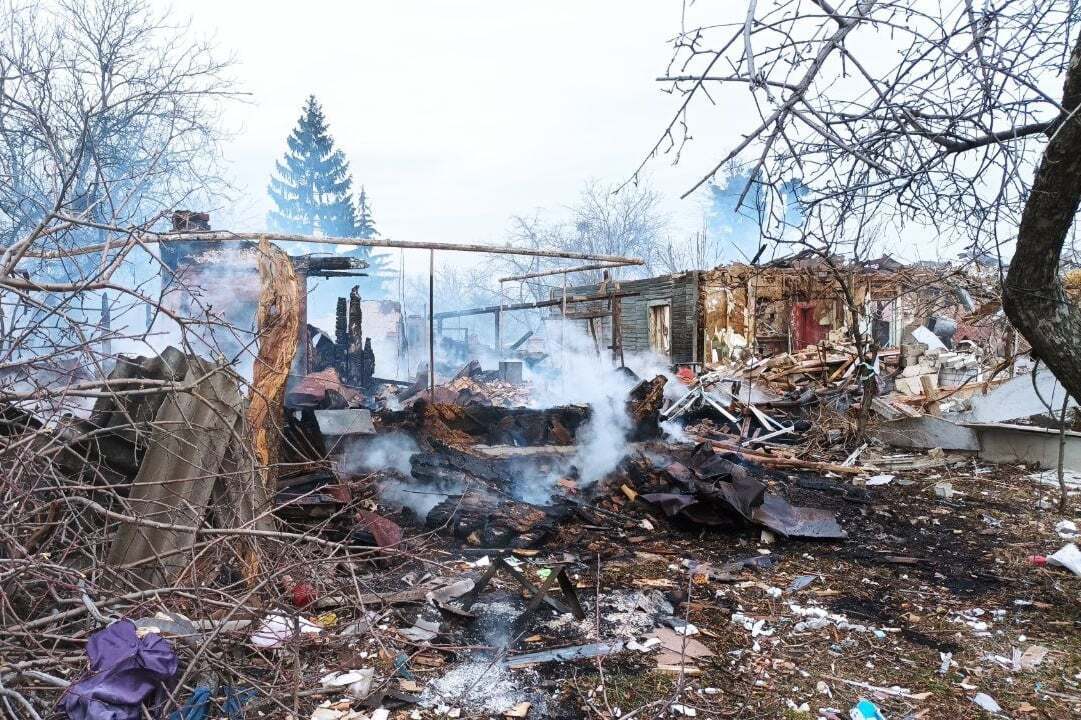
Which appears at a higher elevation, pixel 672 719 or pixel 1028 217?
pixel 1028 217

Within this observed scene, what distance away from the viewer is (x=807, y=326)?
19.1 meters

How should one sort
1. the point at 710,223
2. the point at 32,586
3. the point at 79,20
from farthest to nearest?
the point at 710,223, the point at 79,20, the point at 32,586

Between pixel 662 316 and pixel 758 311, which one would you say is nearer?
pixel 758 311

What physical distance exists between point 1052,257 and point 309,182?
54.6 m

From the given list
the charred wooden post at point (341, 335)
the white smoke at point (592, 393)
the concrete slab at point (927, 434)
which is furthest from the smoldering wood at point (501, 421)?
the charred wooden post at point (341, 335)

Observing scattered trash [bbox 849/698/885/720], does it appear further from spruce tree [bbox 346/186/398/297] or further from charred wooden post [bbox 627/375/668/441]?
spruce tree [bbox 346/186/398/297]

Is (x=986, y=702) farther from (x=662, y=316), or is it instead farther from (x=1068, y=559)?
(x=662, y=316)

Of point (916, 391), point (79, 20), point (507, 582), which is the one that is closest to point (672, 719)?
point (507, 582)

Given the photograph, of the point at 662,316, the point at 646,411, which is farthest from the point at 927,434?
the point at 662,316

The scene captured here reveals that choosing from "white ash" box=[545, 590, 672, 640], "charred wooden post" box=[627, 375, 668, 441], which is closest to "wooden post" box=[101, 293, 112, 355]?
"white ash" box=[545, 590, 672, 640]

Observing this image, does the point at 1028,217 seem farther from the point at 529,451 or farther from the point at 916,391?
the point at 916,391

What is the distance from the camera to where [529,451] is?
27.1 feet

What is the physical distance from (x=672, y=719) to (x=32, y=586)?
3340mm

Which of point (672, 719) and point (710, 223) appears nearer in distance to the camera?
point (672, 719)
